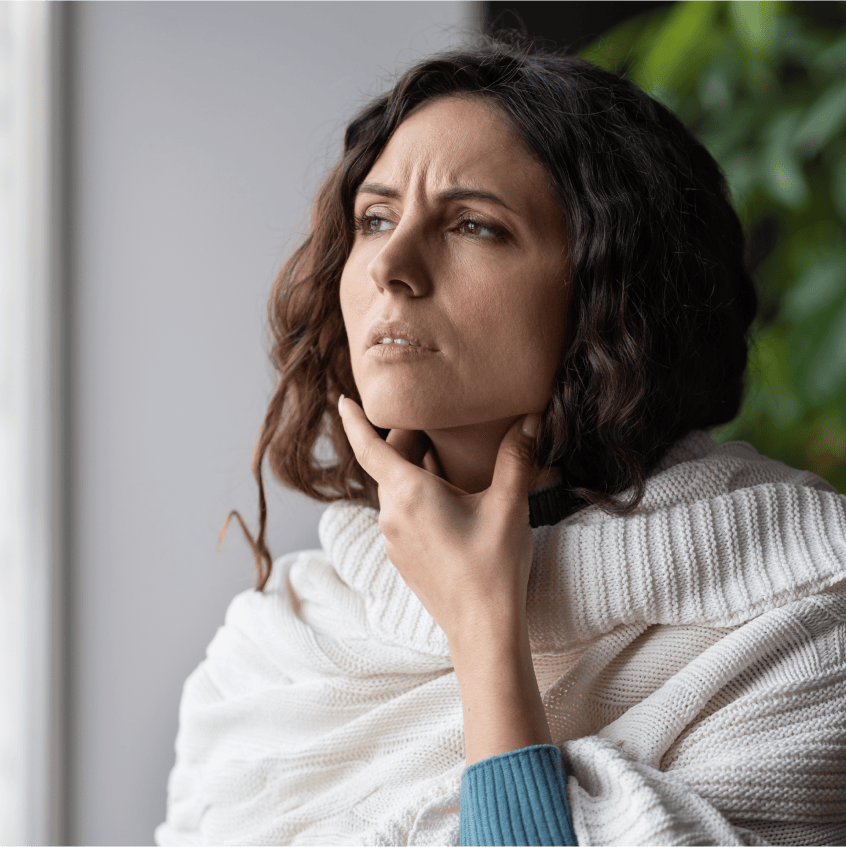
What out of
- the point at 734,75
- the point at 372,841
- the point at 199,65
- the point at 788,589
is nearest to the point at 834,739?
the point at 788,589

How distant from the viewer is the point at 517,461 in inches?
33.7

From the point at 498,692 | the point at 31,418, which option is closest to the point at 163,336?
the point at 31,418

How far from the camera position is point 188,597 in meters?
1.36

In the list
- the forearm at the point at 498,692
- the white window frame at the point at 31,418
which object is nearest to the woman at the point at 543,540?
Answer: the forearm at the point at 498,692

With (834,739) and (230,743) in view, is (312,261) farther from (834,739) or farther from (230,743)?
(834,739)

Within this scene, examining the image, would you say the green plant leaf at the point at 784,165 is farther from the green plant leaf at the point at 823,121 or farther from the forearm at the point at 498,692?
the forearm at the point at 498,692

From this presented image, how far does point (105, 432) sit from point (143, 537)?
0.21 m

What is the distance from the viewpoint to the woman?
72cm

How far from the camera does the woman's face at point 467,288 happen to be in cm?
82

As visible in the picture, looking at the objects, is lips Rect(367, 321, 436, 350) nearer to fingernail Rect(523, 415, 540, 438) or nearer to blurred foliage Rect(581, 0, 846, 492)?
fingernail Rect(523, 415, 540, 438)

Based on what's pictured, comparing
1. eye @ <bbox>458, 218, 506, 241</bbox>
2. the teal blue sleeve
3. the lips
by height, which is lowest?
the teal blue sleeve

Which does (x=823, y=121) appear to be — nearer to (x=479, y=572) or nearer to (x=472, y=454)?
(x=472, y=454)

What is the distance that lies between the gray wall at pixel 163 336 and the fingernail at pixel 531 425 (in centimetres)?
60

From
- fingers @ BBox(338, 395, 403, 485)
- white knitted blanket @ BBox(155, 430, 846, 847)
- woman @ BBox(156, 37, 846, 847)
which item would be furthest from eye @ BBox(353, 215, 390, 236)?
white knitted blanket @ BBox(155, 430, 846, 847)
